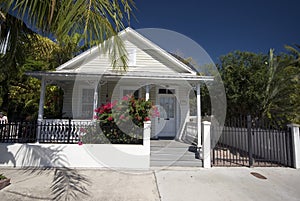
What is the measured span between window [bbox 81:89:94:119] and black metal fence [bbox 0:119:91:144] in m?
2.97

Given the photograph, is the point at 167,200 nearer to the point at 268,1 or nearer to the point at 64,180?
the point at 64,180

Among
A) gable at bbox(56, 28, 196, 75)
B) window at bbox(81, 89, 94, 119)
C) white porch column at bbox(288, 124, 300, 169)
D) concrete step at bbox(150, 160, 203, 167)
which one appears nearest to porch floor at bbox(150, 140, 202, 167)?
concrete step at bbox(150, 160, 203, 167)

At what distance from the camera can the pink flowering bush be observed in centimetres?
588

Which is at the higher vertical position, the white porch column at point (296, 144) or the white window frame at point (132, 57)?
the white window frame at point (132, 57)

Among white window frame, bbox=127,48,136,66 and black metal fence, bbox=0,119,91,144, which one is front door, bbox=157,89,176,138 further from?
black metal fence, bbox=0,119,91,144

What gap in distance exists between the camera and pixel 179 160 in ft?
20.0

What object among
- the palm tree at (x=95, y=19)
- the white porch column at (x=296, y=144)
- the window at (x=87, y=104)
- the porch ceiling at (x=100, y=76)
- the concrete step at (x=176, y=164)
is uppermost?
the porch ceiling at (x=100, y=76)

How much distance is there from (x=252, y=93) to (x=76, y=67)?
953 centimetres

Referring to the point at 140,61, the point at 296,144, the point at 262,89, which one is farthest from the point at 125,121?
the point at 262,89

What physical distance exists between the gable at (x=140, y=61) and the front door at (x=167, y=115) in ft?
4.86

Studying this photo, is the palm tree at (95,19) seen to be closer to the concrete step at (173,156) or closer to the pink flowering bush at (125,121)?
the pink flowering bush at (125,121)

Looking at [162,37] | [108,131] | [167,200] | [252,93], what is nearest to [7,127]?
[108,131]

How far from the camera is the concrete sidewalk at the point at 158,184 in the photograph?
3.79 m

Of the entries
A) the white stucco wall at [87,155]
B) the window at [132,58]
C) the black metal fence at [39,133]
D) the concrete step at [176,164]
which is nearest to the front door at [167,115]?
the window at [132,58]
